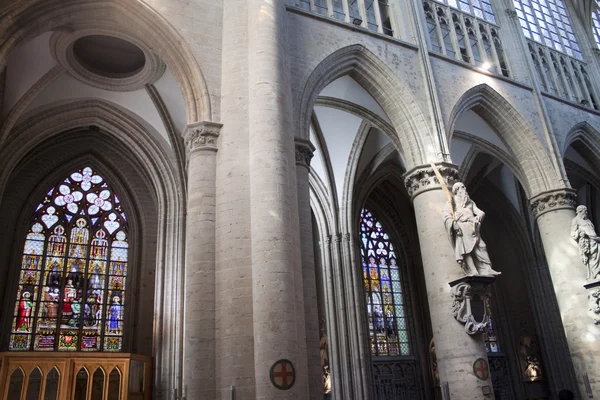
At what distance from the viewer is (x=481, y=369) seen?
9.86m

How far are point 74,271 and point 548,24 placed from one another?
1667cm

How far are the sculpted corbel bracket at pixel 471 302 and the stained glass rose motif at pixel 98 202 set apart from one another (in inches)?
416

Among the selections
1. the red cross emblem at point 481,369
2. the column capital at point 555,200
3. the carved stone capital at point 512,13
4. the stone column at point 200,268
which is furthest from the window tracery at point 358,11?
the red cross emblem at point 481,369

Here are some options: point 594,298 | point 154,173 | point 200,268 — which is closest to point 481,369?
point 594,298

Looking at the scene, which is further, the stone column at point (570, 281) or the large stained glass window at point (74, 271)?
the large stained glass window at point (74, 271)

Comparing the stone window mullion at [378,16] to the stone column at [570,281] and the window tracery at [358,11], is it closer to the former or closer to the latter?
the window tracery at [358,11]

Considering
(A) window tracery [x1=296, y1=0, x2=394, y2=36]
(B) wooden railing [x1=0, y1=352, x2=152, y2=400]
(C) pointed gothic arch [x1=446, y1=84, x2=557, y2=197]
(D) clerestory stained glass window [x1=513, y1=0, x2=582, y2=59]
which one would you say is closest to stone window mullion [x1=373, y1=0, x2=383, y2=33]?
(A) window tracery [x1=296, y1=0, x2=394, y2=36]

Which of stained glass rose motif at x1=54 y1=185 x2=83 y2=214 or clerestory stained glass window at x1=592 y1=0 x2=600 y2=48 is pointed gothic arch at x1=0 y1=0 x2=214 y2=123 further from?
clerestory stained glass window at x1=592 y1=0 x2=600 y2=48

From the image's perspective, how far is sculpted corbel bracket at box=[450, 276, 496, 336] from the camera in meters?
10.0

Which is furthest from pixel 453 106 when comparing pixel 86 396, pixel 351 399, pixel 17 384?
pixel 17 384

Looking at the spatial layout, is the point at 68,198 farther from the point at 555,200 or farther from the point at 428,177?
the point at 555,200

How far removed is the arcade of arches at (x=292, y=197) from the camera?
859 cm

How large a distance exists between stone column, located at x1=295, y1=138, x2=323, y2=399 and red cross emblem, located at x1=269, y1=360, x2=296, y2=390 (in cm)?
121

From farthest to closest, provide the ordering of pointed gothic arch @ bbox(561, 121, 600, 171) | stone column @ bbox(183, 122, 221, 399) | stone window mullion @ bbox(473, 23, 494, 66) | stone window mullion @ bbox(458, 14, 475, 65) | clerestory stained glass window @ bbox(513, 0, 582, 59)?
clerestory stained glass window @ bbox(513, 0, 582, 59) → pointed gothic arch @ bbox(561, 121, 600, 171) → stone window mullion @ bbox(473, 23, 494, 66) → stone window mullion @ bbox(458, 14, 475, 65) → stone column @ bbox(183, 122, 221, 399)
